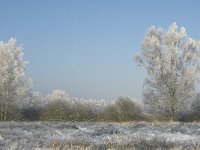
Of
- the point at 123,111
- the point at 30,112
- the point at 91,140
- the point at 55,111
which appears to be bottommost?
the point at 91,140

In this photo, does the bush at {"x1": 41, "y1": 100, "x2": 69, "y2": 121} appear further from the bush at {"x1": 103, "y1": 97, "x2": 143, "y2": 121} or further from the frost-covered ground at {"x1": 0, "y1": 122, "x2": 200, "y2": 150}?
the frost-covered ground at {"x1": 0, "y1": 122, "x2": 200, "y2": 150}

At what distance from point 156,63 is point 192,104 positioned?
650 centimetres

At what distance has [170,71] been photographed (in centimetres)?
4222

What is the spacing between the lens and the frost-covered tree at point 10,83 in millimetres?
43994

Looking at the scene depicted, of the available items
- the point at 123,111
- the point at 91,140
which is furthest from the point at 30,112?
the point at 91,140

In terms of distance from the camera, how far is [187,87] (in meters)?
41.9

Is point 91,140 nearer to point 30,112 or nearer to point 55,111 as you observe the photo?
point 55,111

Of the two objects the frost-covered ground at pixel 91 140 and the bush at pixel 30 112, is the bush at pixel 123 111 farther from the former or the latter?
the frost-covered ground at pixel 91 140

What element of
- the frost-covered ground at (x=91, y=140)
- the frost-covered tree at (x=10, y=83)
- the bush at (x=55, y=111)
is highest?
the frost-covered tree at (x=10, y=83)

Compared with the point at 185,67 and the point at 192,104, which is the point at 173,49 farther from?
the point at 192,104

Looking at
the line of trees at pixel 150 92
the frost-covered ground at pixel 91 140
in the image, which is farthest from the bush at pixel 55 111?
the frost-covered ground at pixel 91 140

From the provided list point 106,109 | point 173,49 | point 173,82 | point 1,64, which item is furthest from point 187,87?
point 1,64

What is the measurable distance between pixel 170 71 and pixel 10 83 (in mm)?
16023

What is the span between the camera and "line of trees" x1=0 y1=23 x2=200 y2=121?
42031 millimetres
